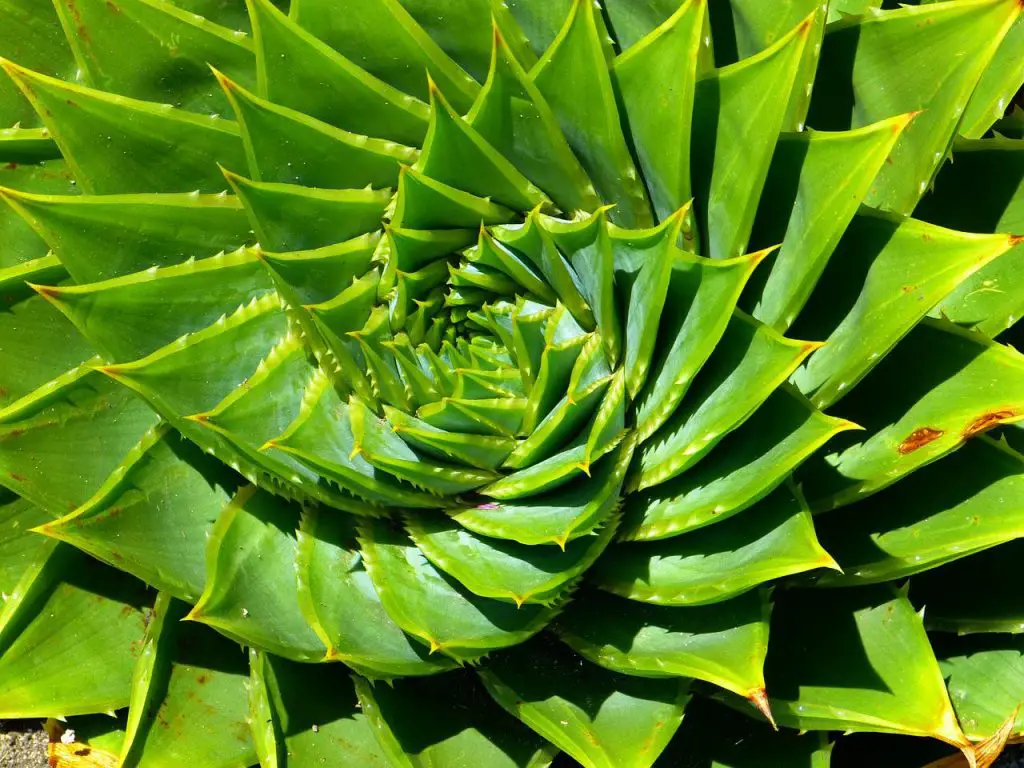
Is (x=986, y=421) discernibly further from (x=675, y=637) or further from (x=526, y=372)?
(x=526, y=372)

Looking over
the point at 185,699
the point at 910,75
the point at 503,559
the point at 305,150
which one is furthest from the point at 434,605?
the point at 910,75

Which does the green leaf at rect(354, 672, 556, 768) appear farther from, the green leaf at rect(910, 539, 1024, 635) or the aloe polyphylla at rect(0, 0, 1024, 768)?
the green leaf at rect(910, 539, 1024, 635)

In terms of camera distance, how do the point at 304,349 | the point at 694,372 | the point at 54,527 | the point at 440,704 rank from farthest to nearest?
the point at 440,704
the point at 304,349
the point at 54,527
the point at 694,372

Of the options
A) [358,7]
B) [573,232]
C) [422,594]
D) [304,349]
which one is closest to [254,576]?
[422,594]

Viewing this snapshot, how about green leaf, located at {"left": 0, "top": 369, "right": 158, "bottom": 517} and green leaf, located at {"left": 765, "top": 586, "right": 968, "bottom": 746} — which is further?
green leaf, located at {"left": 0, "top": 369, "right": 158, "bottom": 517}

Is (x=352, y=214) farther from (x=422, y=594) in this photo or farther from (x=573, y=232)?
(x=422, y=594)

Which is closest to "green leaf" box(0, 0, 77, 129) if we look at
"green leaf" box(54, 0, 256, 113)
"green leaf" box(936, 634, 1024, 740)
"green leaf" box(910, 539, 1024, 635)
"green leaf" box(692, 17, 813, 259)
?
"green leaf" box(54, 0, 256, 113)
